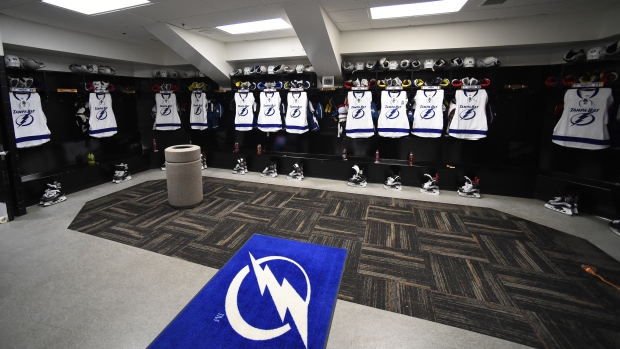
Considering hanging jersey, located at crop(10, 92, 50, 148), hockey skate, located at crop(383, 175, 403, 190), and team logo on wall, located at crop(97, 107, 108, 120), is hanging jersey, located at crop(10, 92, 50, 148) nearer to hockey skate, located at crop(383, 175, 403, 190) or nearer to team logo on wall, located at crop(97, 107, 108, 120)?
team logo on wall, located at crop(97, 107, 108, 120)

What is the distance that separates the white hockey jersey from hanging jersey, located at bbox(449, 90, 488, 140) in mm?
5274

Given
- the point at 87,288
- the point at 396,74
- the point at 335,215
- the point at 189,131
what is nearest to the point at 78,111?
the point at 189,131

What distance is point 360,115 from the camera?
486 centimetres

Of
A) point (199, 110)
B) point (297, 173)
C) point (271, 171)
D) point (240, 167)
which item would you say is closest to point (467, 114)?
point (297, 173)

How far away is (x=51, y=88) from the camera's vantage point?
15.0 feet

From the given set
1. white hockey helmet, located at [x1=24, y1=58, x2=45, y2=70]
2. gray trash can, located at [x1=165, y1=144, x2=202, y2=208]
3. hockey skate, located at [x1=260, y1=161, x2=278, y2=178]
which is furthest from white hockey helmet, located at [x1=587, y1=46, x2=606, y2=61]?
white hockey helmet, located at [x1=24, y1=58, x2=45, y2=70]

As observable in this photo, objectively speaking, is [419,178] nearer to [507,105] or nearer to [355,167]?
[355,167]

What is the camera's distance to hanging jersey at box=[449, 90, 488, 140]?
14.0 ft

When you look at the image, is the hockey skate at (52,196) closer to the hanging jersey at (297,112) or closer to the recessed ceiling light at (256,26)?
the recessed ceiling light at (256,26)

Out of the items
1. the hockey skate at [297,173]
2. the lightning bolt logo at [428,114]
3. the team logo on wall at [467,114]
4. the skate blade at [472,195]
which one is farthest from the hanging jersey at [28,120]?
the skate blade at [472,195]

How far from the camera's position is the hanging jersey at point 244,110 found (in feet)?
18.0

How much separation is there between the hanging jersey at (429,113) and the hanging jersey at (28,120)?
5598mm

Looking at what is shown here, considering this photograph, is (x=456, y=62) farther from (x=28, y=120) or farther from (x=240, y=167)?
(x=28, y=120)

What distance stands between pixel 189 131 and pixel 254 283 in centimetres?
524
